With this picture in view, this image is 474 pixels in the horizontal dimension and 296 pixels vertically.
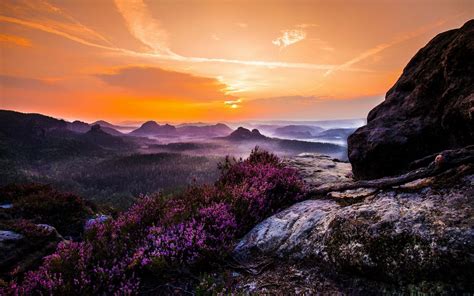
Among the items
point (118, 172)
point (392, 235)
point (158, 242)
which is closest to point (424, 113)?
point (392, 235)

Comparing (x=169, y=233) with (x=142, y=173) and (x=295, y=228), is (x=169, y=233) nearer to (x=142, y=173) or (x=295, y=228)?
(x=295, y=228)

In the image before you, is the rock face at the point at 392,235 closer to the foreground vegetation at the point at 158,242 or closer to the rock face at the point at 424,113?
the foreground vegetation at the point at 158,242

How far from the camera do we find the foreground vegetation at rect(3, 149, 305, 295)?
15.8 ft

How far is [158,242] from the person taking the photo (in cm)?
525

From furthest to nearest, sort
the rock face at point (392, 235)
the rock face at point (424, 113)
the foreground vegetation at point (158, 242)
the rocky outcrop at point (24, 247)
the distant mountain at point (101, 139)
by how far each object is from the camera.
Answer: the distant mountain at point (101, 139), the rocky outcrop at point (24, 247), the rock face at point (424, 113), the foreground vegetation at point (158, 242), the rock face at point (392, 235)

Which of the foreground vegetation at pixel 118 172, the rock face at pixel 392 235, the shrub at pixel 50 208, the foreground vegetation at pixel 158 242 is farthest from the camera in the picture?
the foreground vegetation at pixel 118 172

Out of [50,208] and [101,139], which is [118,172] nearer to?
[101,139]

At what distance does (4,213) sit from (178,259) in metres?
7.07

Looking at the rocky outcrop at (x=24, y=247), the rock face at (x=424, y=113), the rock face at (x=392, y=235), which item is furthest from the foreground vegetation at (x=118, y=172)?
the rock face at (x=392, y=235)

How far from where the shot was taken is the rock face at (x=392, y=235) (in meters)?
3.37

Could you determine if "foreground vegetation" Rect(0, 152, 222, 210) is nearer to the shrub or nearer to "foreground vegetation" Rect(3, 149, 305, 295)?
the shrub

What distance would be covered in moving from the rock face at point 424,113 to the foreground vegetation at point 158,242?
1.83m

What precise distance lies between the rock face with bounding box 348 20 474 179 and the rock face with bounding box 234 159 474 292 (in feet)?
4.77

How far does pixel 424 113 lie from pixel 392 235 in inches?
152
